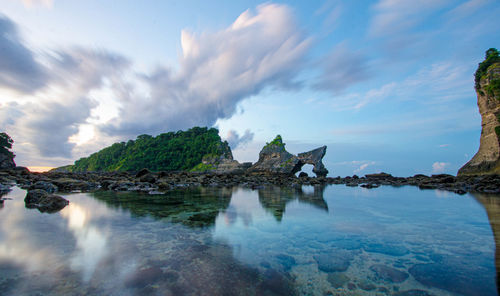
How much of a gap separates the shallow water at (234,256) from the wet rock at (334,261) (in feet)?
0.06

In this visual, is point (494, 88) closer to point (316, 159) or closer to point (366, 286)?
point (316, 159)

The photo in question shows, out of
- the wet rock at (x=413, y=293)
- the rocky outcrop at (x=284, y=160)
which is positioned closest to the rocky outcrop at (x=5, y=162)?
the rocky outcrop at (x=284, y=160)

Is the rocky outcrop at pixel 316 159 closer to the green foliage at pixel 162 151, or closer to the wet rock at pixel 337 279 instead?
the green foliage at pixel 162 151

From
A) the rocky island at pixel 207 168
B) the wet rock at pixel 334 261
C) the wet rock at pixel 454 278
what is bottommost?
the wet rock at pixel 334 261

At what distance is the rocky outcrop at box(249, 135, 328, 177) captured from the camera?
46.7 metres

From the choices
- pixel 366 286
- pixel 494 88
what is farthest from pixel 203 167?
pixel 366 286

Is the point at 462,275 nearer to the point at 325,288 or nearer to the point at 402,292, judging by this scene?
the point at 402,292

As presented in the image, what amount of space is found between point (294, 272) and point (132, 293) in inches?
87.5

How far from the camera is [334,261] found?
3785 mm

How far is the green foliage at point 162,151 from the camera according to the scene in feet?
284

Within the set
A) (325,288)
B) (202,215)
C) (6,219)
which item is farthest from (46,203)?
(325,288)

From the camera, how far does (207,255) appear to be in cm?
385

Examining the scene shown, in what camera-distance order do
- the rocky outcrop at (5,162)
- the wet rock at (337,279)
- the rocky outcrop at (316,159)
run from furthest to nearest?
the rocky outcrop at (316,159) < the rocky outcrop at (5,162) < the wet rock at (337,279)

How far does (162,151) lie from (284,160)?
6166 centimetres
